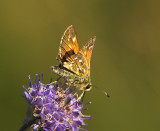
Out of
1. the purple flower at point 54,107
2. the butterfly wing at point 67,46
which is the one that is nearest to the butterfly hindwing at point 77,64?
the butterfly wing at point 67,46

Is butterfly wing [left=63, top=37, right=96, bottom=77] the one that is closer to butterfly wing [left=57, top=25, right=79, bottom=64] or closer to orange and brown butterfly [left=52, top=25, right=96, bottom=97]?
orange and brown butterfly [left=52, top=25, right=96, bottom=97]

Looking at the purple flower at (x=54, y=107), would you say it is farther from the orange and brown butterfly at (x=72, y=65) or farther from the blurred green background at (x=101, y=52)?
the blurred green background at (x=101, y=52)

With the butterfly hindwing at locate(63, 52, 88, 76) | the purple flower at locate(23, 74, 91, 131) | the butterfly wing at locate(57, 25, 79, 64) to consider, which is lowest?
the purple flower at locate(23, 74, 91, 131)

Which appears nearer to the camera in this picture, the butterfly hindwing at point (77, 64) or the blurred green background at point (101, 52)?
the butterfly hindwing at point (77, 64)

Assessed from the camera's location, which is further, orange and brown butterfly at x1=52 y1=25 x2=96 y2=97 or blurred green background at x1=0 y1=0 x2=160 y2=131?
blurred green background at x1=0 y1=0 x2=160 y2=131

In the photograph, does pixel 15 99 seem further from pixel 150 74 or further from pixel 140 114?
pixel 150 74

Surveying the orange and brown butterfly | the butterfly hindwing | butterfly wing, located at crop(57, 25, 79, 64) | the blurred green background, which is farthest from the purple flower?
the blurred green background

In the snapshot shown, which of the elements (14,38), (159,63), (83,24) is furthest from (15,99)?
(159,63)
